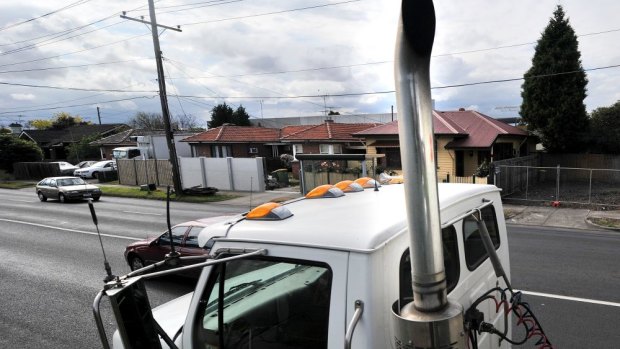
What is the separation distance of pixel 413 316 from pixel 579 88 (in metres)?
28.2

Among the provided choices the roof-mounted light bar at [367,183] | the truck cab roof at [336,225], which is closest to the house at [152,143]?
the roof-mounted light bar at [367,183]

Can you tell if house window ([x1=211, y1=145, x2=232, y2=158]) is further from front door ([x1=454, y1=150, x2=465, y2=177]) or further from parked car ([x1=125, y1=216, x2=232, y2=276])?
parked car ([x1=125, y1=216, x2=232, y2=276])

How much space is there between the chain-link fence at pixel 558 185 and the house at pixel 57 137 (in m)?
60.0

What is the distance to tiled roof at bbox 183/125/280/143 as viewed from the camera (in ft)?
117

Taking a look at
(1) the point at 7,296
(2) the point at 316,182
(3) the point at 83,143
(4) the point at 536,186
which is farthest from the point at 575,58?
(3) the point at 83,143

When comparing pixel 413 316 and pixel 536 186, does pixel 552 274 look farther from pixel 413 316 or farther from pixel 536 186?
pixel 536 186

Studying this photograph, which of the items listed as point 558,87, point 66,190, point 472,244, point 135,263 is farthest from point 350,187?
point 558,87

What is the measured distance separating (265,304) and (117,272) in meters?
8.09

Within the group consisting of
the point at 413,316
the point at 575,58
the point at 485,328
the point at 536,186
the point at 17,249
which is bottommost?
the point at 536,186

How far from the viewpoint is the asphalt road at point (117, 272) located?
5.81 meters

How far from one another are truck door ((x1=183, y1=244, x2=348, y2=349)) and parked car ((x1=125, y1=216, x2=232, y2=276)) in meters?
5.54

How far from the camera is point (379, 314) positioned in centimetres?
164

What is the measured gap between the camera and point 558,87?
2381cm

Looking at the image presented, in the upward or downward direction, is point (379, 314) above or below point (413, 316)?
below
